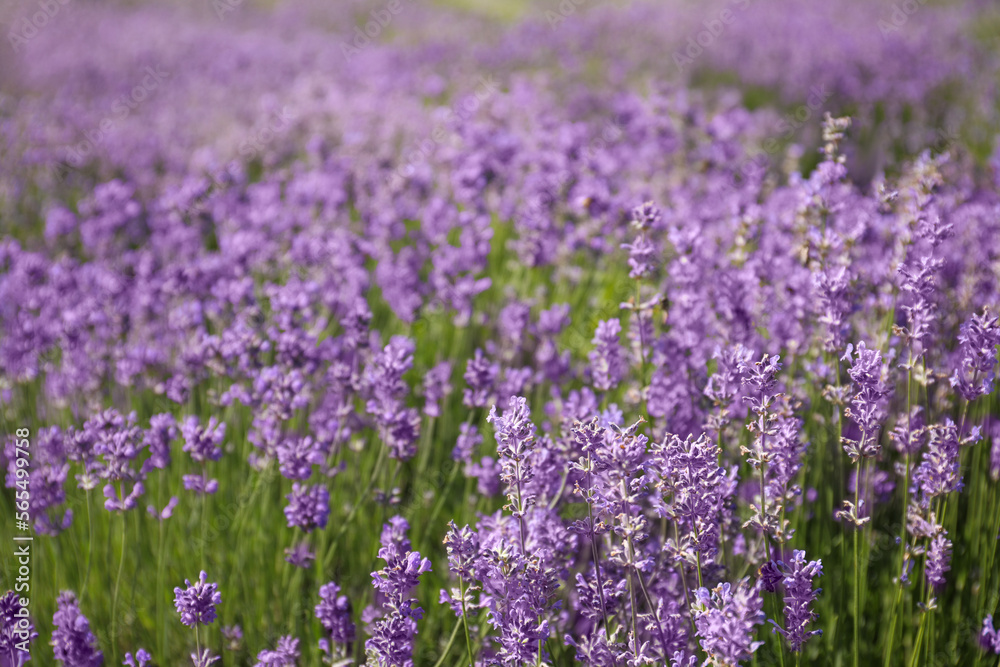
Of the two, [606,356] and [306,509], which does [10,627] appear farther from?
[606,356]

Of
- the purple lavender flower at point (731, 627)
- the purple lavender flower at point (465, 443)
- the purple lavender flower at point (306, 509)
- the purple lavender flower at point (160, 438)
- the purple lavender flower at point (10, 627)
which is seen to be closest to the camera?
the purple lavender flower at point (731, 627)

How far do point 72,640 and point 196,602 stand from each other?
1.24 ft

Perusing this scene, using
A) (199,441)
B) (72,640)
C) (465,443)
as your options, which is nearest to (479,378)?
(465,443)

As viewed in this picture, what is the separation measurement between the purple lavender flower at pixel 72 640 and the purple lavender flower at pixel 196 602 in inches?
12.1

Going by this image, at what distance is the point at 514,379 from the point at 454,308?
0.91 m

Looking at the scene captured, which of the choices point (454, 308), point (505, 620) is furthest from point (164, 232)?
point (505, 620)

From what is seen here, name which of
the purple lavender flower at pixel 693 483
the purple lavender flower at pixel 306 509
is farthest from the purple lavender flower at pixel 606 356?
the purple lavender flower at pixel 306 509

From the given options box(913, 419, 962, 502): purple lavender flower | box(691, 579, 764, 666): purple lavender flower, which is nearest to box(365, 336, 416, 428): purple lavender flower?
box(691, 579, 764, 666): purple lavender flower

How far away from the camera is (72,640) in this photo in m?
1.82

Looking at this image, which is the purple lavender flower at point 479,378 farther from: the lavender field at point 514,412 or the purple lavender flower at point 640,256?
the purple lavender flower at point 640,256

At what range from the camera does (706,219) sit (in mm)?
3904

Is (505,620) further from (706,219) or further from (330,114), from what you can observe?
(330,114)

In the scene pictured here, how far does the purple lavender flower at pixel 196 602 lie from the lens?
5.62 ft

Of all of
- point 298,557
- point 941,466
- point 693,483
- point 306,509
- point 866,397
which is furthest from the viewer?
point 298,557
